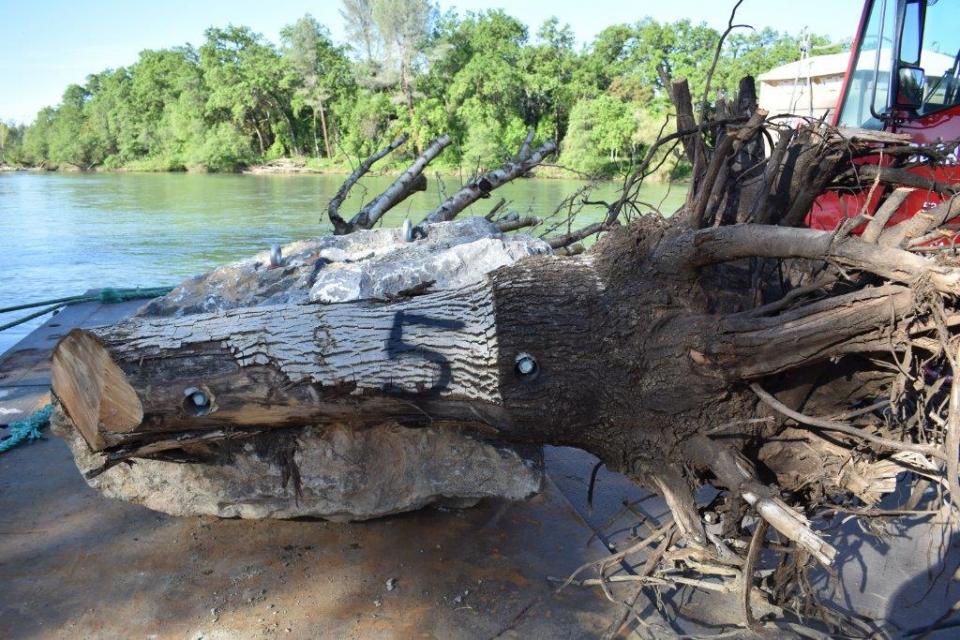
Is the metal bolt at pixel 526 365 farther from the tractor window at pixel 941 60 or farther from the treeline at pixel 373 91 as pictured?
the treeline at pixel 373 91

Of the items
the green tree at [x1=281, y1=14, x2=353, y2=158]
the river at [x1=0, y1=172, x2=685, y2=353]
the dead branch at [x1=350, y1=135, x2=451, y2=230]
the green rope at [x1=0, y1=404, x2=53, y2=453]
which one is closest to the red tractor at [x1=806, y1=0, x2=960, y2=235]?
the river at [x1=0, y1=172, x2=685, y2=353]

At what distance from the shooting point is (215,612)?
2.79m

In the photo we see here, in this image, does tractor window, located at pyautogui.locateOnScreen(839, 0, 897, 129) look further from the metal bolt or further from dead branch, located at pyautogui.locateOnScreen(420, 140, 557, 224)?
the metal bolt

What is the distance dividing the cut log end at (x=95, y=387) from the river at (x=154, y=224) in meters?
3.05

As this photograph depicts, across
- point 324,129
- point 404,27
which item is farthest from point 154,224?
point 404,27

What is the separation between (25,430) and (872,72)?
6.28 meters

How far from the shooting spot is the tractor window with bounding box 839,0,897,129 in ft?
16.5

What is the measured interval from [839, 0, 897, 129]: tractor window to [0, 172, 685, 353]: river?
1620mm

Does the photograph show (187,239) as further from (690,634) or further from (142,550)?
(690,634)

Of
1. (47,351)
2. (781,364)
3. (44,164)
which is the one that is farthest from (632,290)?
(44,164)

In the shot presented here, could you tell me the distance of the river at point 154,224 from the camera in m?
13.0

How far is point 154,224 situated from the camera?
67.0 ft

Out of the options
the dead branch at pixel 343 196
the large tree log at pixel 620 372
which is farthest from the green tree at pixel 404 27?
the large tree log at pixel 620 372

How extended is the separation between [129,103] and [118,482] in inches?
2782
